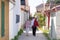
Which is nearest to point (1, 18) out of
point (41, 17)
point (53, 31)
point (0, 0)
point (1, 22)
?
point (1, 22)

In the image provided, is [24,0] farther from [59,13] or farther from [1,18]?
[1,18]

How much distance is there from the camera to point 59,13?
12.3 metres

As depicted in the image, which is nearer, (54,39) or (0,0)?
(0,0)

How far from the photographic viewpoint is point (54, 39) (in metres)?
12.4

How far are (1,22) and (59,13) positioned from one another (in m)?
4.62

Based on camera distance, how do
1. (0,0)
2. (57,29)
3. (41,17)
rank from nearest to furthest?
(0,0) → (57,29) → (41,17)

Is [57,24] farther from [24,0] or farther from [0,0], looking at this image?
[24,0]

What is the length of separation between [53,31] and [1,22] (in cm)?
449

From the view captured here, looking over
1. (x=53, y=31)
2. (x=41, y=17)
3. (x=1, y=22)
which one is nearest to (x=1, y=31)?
(x=1, y=22)

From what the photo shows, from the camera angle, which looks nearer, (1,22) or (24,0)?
(1,22)

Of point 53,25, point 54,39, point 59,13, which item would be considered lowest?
point 54,39

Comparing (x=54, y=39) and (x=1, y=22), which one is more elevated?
(x=1, y=22)

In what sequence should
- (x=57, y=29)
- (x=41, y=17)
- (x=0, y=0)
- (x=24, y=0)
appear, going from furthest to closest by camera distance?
(x=24, y=0) → (x=41, y=17) → (x=57, y=29) → (x=0, y=0)

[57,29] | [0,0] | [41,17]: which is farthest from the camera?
[41,17]
